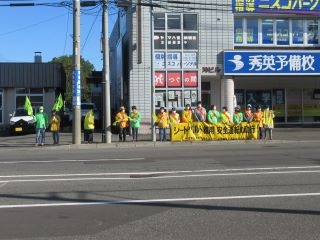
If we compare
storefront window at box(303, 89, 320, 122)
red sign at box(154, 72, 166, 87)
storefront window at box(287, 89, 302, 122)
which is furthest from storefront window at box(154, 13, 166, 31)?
storefront window at box(303, 89, 320, 122)

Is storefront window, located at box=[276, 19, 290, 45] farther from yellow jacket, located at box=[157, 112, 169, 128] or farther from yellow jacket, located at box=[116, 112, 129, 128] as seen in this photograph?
yellow jacket, located at box=[116, 112, 129, 128]

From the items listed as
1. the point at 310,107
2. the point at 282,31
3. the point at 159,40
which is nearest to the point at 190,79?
the point at 159,40

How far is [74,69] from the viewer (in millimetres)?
23328

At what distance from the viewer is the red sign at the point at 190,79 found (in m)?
28.3

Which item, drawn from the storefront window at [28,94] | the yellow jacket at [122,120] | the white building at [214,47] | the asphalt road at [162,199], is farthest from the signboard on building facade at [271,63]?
the storefront window at [28,94]

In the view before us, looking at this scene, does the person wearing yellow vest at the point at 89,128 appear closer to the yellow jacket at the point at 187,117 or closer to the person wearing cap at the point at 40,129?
the person wearing cap at the point at 40,129

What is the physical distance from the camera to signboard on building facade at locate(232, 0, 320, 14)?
2838 centimetres

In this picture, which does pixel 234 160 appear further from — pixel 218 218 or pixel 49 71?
pixel 49 71

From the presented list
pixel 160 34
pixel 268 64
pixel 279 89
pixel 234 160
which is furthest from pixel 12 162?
pixel 279 89

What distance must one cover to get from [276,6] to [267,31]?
145cm

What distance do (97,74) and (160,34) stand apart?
88.0 ft

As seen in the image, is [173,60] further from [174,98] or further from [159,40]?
[174,98]

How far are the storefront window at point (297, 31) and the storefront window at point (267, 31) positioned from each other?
1.28m

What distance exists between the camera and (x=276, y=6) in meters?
28.7
